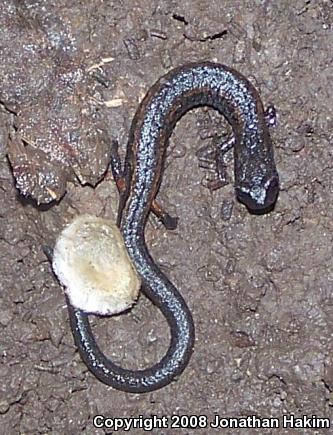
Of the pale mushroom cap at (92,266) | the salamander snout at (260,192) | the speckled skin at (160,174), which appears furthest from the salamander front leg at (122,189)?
the salamander snout at (260,192)

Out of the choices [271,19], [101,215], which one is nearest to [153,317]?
[101,215]

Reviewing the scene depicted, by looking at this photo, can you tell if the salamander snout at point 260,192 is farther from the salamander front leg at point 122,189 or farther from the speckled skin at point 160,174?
the salamander front leg at point 122,189

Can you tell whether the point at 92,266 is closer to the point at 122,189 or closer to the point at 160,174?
the point at 122,189

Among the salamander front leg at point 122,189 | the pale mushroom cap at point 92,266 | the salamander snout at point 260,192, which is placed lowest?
the pale mushroom cap at point 92,266

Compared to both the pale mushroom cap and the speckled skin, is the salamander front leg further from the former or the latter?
the pale mushroom cap

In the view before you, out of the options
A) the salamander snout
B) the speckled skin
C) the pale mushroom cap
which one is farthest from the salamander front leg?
the salamander snout

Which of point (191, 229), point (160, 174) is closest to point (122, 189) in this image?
point (160, 174)

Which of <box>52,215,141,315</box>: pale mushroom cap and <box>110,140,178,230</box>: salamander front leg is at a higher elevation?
<box>110,140,178,230</box>: salamander front leg
